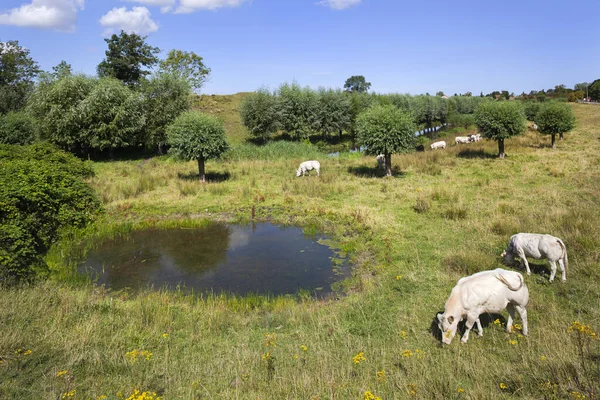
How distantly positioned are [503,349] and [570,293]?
2.92m

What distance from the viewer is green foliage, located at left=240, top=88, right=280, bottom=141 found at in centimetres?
3859

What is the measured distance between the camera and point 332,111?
4428 cm

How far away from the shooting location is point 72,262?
11.1m

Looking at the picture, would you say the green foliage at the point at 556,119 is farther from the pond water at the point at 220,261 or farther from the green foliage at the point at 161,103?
the green foliage at the point at 161,103

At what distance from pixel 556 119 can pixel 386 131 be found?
17.3 meters

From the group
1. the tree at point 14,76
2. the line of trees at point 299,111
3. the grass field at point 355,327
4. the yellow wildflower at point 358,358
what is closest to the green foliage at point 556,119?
the line of trees at point 299,111

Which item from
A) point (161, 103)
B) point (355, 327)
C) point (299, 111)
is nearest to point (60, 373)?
point (355, 327)

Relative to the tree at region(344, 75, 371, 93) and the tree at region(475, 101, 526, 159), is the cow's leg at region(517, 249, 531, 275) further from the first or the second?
the tree at region(344, 75, 371, 93)

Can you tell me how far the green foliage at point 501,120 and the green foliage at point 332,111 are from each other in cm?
2040

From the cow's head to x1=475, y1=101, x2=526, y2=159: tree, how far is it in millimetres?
23341

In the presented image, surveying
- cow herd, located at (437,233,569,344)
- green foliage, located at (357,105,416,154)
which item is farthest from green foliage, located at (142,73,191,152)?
cow herd, located at (437,233,569,344)

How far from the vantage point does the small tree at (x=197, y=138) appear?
2008cm

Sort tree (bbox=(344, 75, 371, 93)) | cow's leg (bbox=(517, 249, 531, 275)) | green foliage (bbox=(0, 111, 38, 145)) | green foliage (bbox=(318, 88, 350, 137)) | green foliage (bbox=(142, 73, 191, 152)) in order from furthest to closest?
1. tree (bbox=(344, 75, 371, 93))
2. green foliage (bbox=(318, 88, 350, 137))
3. green foliage (bbox=(142, 73, 191, 152))
4. green foliage (bbox=(0, 111, 38, 145))
5. cow's leg (bbox=(517, 249, 531, 275))

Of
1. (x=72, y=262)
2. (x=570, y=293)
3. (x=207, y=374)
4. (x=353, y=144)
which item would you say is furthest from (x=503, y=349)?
(x=353, y=144)
